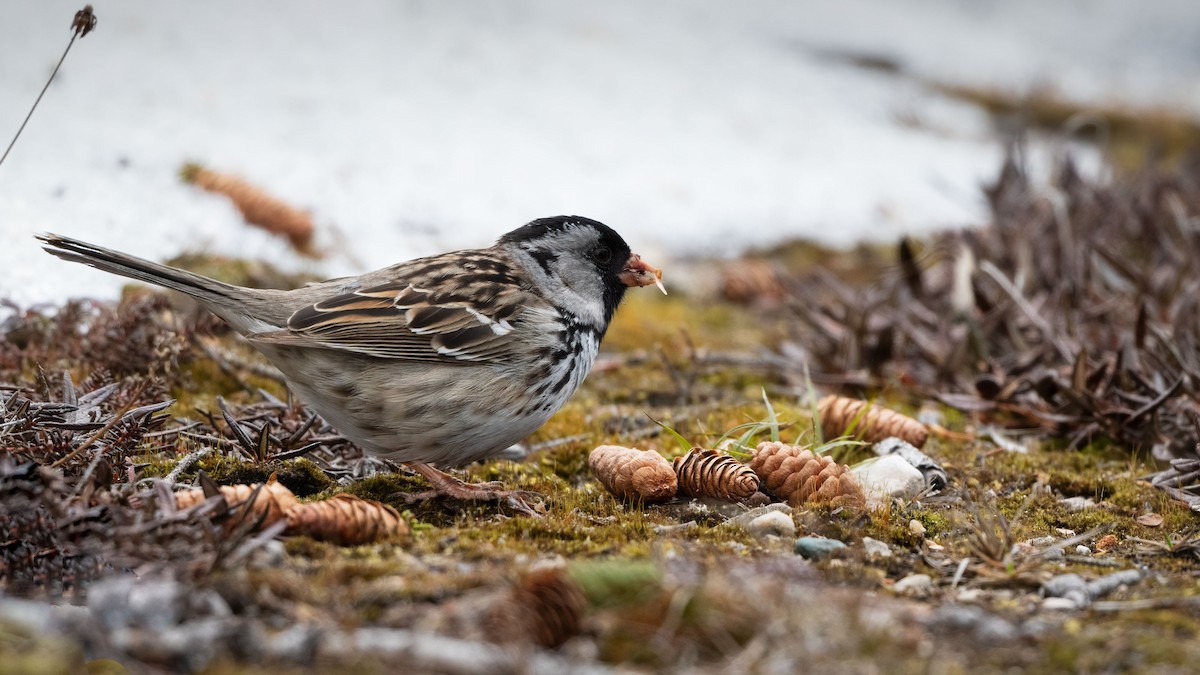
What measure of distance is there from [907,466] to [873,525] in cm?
59

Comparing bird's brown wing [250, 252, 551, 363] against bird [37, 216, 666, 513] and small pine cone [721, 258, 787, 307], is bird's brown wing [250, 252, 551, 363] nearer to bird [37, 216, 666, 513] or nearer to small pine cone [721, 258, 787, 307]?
bird [37, 216, 666, 513]

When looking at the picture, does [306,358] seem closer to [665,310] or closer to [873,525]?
[873,525]

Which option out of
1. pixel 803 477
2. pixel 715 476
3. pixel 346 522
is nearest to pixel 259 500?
pixel 346 522

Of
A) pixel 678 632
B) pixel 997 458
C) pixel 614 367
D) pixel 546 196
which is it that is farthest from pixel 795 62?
pixel 678 632

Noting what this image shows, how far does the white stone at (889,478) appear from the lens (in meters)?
3.90

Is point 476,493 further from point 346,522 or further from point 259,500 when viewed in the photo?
point 259,500

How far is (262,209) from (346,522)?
399 cm

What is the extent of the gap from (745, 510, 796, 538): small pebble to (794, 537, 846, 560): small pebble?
146mm

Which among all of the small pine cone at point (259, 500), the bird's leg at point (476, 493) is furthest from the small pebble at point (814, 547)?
the small pine cone at point (259, 500)

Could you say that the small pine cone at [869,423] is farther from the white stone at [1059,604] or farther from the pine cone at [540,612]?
the pine cone at [540,612]

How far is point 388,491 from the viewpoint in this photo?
12.9ft

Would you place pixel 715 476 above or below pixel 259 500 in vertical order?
below

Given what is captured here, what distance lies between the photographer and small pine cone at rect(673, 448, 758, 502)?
369 centimetres

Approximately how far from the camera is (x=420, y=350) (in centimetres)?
399
